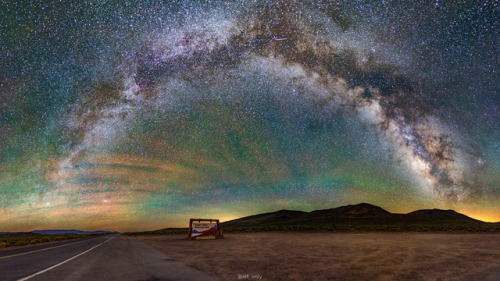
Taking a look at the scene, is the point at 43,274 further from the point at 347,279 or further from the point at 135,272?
the point at 347,279

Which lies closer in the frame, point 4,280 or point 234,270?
point 4,280

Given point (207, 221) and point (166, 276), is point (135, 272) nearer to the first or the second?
point (166, 276)

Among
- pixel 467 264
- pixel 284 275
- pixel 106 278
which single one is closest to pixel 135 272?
pixel 106 278

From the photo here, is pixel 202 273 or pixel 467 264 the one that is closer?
pixel 202 273

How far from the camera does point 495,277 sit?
27.7 feet

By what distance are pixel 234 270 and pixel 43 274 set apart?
6633 millimetres

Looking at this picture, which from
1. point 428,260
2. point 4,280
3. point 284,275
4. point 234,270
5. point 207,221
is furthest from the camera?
point 207,221

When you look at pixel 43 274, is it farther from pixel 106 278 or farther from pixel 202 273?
pixel 202 273

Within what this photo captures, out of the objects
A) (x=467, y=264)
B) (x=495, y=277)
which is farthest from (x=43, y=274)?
(x=467, y=264)

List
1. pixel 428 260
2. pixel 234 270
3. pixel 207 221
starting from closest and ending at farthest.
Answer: pixel 234 270 < pixel 428 260 < pixel 207 221

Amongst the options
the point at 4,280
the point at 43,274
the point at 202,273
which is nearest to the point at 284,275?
the point at 202,273

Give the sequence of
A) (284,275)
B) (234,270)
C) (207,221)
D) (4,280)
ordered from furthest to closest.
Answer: (207,221)
(234,270)
(284,275)
(4,280)

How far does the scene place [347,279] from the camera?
8383 mm

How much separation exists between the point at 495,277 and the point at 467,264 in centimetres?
247
